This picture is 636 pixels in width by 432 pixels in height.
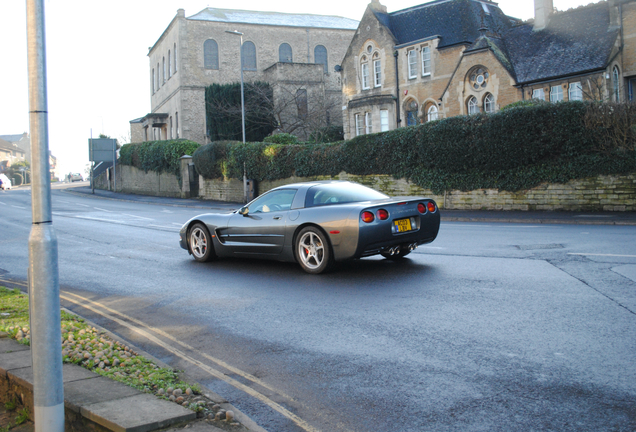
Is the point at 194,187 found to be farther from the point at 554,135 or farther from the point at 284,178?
the point at 554,135

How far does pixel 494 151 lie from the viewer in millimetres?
20672

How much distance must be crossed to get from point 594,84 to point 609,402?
2941 centimetres

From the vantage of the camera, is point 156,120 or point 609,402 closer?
point 609,402

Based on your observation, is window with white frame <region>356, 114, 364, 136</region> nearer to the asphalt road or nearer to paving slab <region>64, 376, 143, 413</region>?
the asphalt road

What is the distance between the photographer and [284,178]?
31359 mm

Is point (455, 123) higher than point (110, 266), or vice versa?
point (455, 123)

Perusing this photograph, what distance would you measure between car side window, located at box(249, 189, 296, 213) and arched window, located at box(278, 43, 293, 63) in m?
52.7

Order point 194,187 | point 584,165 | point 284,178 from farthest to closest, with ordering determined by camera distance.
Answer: point 194,187 → point 284,178 → point 584,165

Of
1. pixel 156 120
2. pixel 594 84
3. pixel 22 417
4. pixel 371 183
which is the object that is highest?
pixel 156 120

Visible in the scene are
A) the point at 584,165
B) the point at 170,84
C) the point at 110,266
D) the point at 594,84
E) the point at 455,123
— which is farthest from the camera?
the point at 170,84

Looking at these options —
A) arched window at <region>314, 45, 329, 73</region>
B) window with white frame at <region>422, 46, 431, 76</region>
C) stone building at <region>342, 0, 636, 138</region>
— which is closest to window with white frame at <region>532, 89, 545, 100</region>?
stone building at <region>342, 0, 636, 138</region>

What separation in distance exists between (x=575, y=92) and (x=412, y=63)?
1267 centimetres

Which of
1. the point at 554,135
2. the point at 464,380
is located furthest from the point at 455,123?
the point at 464,380

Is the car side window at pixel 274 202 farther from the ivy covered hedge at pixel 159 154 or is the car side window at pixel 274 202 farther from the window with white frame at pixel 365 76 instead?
the window with white frame at pixel 365 76
